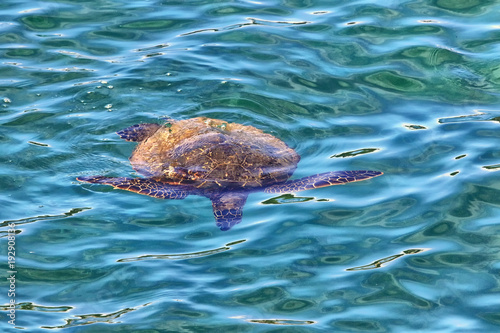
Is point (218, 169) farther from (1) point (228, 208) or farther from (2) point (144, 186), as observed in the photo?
(2) point (144, 186)

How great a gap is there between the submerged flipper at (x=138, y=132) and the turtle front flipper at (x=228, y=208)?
1952mm

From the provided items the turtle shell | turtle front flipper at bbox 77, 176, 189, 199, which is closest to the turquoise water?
turtle front flipper at bbox 77, 176, 189, 199

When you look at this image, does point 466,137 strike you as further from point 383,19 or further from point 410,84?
point 383,19

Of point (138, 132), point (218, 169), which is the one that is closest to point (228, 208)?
point (218, 169)

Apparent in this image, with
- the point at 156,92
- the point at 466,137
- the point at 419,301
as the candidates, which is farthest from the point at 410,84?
the point at 419,301

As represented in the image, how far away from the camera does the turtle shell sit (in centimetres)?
833

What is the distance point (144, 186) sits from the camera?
820cm

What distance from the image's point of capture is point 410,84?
417 inches

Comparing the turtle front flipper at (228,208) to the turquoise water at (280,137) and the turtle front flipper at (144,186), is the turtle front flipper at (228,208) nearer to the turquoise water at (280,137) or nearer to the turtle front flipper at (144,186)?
the turquoise water at (280,137)

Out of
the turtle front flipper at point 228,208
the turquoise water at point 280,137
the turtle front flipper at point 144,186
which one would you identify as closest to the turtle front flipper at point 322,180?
the turquoise water at point 280,137

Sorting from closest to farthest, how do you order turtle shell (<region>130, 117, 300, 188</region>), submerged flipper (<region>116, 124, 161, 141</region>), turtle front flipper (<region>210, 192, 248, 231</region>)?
turtle front flipper (<region>210, 192, 248, 231</region>), turtle shell (<region>130, 117, 300, 188</region>), submerged flipper (<region>116, 124, 161, 141</region>)

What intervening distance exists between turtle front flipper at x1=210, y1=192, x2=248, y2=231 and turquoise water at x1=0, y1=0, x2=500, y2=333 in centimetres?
15

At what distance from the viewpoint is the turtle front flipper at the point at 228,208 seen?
7.51 meters

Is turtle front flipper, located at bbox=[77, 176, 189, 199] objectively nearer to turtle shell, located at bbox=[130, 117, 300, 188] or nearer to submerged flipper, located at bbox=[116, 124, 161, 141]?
turtle shell, located at bbox=[130, 117, 300, 188]
